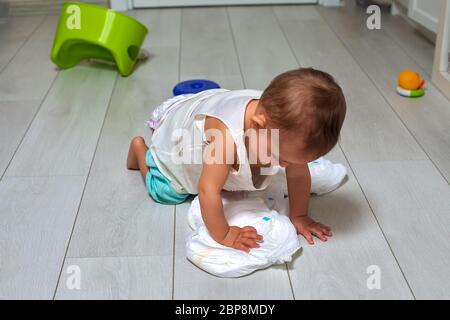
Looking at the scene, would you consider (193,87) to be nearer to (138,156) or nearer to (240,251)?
(138,156)

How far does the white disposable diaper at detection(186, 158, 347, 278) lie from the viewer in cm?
100

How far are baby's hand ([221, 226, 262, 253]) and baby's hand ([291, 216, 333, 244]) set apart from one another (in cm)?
10

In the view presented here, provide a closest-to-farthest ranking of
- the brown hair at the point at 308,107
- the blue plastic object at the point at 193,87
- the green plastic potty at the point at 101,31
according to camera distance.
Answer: the brown hair at the point at 308,107, the blue plastic object at the point at 193,87, the green plastic potty at the point at 101,31

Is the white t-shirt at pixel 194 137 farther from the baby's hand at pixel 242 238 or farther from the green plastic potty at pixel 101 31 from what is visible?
the green plastic potty at pixel 101 31

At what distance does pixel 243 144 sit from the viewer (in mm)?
990

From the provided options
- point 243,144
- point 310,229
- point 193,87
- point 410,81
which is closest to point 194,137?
point 243,144

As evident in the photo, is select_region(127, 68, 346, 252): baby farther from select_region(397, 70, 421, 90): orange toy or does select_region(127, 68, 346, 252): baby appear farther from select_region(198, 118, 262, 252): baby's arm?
select_region(397, 70, 421, 90): orange toy

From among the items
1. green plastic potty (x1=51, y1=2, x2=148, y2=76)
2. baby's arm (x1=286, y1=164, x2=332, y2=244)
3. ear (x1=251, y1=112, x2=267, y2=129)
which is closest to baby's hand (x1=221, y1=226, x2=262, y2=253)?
baby's arm (x1=286, y1=164, x2=332, y2=244)

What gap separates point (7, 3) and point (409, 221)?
2.21 metres

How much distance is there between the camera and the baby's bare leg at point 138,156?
1275 mm

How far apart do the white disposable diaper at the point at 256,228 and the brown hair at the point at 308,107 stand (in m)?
0.21

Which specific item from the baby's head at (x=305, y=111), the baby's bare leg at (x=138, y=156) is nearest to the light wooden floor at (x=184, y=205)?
the baby's bare leg at (x=138, y=156)

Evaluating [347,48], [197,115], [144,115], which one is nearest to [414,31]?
[347,48]

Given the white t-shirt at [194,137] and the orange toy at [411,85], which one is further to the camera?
the orange toy at [411,85]
